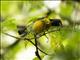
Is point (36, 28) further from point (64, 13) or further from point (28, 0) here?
point (64, 13)

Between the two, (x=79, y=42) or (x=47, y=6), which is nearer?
(x=79, y=42)

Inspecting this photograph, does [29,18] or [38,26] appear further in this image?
[29,18]

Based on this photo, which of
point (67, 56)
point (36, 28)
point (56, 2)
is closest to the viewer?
point (36, 28)

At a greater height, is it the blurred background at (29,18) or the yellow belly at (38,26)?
the yellow belly at (38,26)

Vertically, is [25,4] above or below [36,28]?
below

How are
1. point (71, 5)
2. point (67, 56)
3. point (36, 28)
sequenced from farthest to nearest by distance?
point (71, 5)
point (67, 56)
point (36, 28)

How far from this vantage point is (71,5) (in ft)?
7.14

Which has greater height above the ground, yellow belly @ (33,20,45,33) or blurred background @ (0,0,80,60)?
yellow belly @ (33,20,45,33)

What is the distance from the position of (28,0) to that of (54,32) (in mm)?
891

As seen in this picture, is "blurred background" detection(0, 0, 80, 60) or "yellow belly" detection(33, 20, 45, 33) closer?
"yellow belly" detection(33, 20, 45, 33)

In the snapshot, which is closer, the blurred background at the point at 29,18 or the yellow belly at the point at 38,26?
the yellow belly at the point at 38,26

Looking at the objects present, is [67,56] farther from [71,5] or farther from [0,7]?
[0,7]

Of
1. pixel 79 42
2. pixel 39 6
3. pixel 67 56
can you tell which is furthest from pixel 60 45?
pixel 39 6

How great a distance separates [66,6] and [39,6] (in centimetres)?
22
